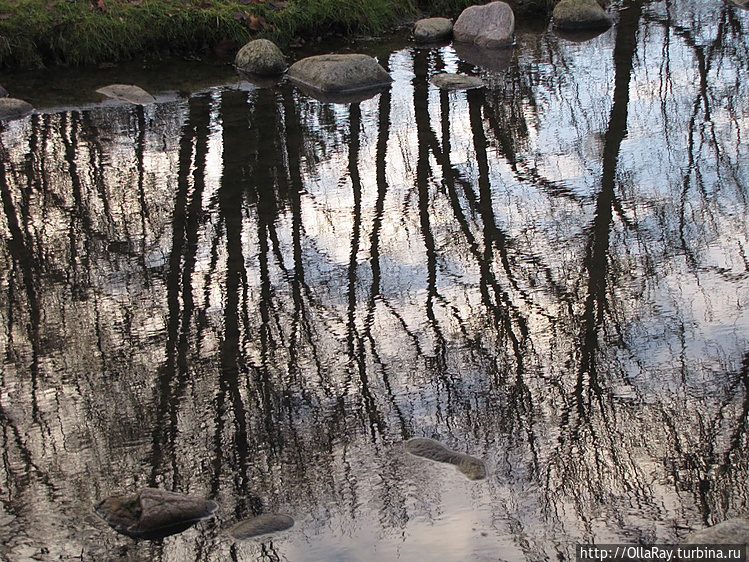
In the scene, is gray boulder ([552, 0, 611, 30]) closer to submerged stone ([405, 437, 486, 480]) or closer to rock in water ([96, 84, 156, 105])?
rock in water ([96, 84, 156, 105])

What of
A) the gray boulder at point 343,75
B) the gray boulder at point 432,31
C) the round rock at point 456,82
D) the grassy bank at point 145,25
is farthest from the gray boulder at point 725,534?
the gray boulder at point 432,31

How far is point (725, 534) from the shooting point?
10.4ft

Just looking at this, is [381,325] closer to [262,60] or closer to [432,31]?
[262,60]

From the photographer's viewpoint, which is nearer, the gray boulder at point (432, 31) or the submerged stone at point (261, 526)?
the submerged stone at point (261, 526)

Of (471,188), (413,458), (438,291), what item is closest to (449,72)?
(471,188)

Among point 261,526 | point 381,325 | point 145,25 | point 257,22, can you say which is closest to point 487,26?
point 257,22

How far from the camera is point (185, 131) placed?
28.6 ft

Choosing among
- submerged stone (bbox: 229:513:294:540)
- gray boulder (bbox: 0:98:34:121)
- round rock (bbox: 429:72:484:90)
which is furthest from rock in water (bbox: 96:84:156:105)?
submerged stone (bbox: 229:513:294:540)

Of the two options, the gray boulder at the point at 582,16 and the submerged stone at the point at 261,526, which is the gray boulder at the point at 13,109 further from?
the gray boulder at the point at 582,16

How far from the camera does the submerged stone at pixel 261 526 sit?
343 cm

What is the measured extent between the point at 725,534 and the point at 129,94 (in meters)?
8.73

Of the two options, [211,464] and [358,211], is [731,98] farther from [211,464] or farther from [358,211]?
[211,464]

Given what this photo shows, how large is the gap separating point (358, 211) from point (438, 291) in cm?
155

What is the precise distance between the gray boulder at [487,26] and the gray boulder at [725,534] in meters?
10.1
